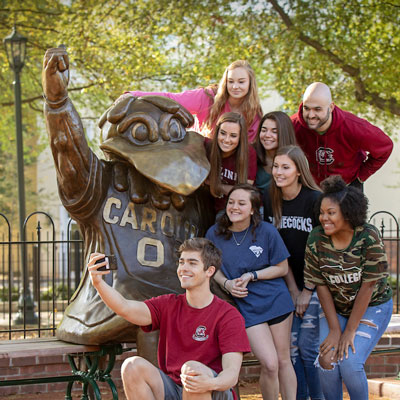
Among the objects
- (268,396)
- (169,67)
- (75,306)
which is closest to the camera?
(268,396)

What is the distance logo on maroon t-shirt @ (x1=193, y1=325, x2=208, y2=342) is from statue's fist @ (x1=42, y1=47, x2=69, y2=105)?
5.02ft

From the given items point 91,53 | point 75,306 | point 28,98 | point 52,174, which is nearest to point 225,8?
point 91,53

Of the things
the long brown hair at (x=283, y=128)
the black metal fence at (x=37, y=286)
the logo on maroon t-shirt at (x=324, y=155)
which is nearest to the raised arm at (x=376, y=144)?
the logo on maroon t-shirt at (x=324, y=155)

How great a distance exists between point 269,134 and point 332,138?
0.47m

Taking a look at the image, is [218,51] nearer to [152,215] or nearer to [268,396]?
[152,215]

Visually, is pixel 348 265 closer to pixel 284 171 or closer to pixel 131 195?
pixel 284 171

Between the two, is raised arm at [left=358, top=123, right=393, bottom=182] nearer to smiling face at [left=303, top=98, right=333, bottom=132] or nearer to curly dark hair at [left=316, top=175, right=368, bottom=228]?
smiling face at [left=303, top=98, right=333, bottom=132]

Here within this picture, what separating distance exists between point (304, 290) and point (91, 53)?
835 cm

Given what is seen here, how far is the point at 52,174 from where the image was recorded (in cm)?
2388

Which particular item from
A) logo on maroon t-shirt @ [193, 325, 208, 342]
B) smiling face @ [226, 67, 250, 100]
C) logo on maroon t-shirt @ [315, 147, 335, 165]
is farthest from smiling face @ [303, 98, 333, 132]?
logo on maroon t-shirt @ [193, 325, 208, 342]

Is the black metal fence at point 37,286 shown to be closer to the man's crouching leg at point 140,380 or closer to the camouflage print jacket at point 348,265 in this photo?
the camouflage print jacket at point 348,265

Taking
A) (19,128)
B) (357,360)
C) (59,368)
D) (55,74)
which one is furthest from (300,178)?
(19,128)

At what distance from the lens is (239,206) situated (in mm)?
4070

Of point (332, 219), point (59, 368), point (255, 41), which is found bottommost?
point (59, 368)
